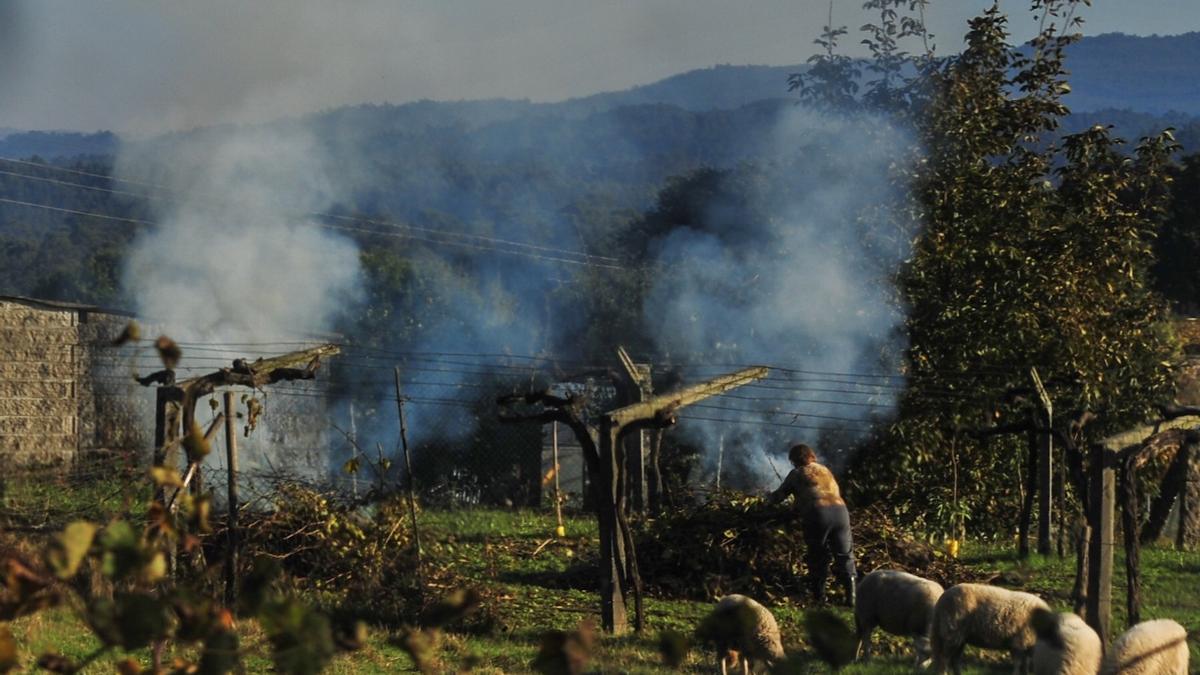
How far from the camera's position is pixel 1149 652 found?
27.5 ft

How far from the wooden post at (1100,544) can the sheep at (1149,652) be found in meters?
1.13

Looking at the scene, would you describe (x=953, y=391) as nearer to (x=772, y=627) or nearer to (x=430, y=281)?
(x=772, y=627)

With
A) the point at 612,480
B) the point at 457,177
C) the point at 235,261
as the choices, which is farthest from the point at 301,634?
the point at 457,177

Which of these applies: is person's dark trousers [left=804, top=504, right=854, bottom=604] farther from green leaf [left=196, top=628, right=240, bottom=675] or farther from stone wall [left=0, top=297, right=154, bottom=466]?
stone wall [left=0, top=297, right=154, bottom=466]

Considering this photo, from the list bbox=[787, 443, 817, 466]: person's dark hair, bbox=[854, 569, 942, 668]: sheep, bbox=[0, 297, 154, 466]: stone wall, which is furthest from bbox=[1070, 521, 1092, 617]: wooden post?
bbox=[0, 297, 154, 466]: stone wall

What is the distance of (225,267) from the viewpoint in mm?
27250

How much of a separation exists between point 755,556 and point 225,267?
54.4 feet

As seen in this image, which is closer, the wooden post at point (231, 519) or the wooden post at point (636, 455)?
the wooden post at point (231, 519)

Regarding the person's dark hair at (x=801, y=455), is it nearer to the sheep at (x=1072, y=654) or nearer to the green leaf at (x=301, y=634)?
the sheep at (x=1072, y=654)

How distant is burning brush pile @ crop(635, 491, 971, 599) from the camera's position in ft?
44.9

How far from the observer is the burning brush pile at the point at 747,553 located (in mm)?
13680

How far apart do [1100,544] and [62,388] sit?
17.1 m

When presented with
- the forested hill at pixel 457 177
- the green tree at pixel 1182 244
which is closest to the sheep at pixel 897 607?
the forested hill at pixel 457 177

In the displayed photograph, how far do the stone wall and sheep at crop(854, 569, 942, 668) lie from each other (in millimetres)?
14156
